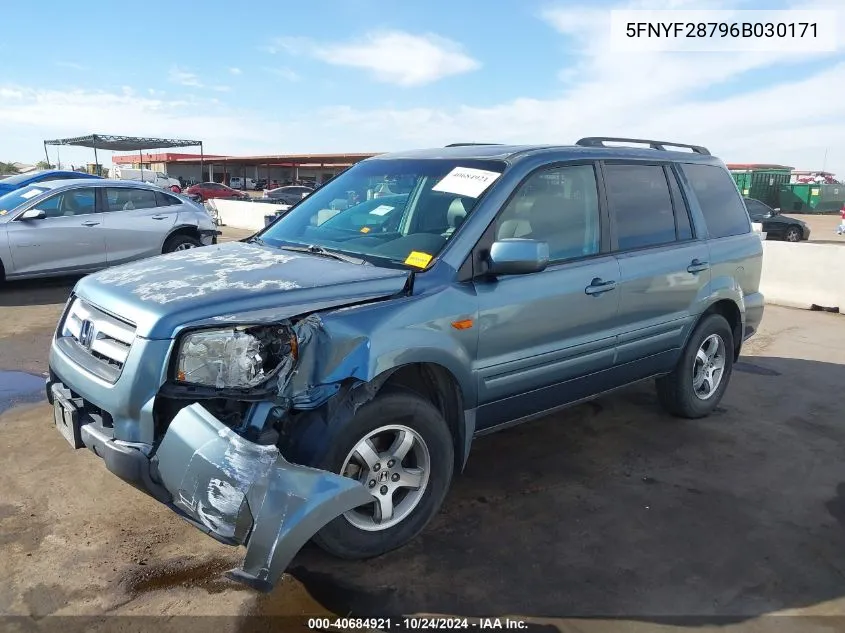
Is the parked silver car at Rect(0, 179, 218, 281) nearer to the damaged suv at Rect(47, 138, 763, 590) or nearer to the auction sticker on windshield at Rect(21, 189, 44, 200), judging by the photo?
the auction sticker on windshield at Rect(21, 189, 44, 200)

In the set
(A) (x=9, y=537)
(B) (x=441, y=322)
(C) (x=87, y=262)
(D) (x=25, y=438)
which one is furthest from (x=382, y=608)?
(C) (x=87, y=262)

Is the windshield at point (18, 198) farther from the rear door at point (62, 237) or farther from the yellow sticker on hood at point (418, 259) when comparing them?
the yellow sticker on hood at point (418, 259)

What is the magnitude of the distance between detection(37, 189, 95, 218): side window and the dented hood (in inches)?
267

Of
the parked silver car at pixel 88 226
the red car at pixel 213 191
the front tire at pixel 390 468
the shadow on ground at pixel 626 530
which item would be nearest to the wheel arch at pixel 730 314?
the shadow on ground at pixel 626 530

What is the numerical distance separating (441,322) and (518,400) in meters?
0.81

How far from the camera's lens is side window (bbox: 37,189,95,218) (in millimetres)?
9273

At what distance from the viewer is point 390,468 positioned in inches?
123

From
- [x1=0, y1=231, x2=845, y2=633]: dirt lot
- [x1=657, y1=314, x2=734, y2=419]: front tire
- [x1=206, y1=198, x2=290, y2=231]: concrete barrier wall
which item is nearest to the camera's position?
[x1=0, y1=231, x2=845, y2=633]: dirt lot

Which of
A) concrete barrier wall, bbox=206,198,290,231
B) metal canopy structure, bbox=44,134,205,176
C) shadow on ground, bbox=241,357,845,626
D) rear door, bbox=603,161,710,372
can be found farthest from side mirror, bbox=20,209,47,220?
metal canopy structure, bbox=44,134,205,176

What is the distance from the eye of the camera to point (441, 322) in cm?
319

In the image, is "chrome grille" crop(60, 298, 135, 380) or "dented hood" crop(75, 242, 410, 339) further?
"chrome grille" crop(60, 298, 135, 380)

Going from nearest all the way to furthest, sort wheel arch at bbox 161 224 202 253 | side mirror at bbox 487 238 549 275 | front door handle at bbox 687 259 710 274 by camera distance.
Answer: side mirror at bbox 487 238 549 275 < front door handle at bbox 687 259 710 274 < wheel arch at bbox 161 224 202 253

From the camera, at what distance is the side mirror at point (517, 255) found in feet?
10.7

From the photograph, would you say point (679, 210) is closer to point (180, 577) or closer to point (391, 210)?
point (391, 210)
